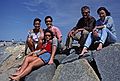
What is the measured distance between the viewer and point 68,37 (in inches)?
366

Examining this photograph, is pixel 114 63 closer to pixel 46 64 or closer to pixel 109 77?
pixel 109 77

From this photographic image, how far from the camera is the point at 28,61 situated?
341 inches

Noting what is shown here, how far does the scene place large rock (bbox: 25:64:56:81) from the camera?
8.35 metres

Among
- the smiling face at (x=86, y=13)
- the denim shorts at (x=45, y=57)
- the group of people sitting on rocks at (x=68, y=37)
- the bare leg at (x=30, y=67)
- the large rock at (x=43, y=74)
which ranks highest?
the smiling face at (x=86, y=13)

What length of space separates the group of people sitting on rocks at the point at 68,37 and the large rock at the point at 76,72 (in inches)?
21.7

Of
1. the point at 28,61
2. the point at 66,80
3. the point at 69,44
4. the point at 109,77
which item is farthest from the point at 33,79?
the point at 109,77

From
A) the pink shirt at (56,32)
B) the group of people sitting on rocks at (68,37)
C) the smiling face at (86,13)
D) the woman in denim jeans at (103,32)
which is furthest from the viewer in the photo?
the pink shirt at (56,32)

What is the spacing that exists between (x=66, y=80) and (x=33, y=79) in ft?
4.07

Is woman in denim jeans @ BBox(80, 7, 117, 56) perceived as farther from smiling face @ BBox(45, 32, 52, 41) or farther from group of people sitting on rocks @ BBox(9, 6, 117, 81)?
smiling face @ BBox(45, 32, 52, 41)

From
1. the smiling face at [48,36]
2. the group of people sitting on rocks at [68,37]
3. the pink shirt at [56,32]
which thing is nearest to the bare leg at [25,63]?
the group of people sitting on rocks at [68,37]

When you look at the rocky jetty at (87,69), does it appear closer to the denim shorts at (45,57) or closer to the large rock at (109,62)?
the large rock at (109,62)

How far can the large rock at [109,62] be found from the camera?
7535mm

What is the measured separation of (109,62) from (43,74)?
2.31 metres

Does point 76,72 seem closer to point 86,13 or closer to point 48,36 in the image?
point 48,36
